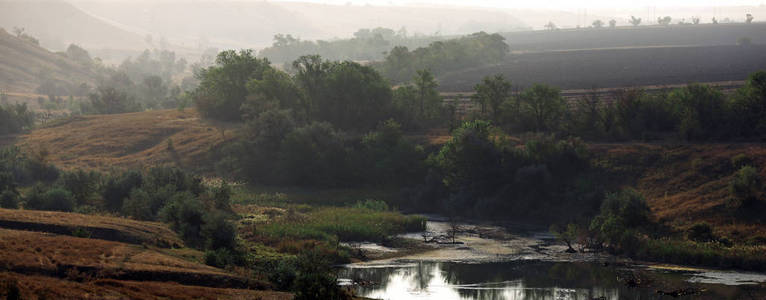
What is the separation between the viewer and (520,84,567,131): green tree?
71750mm

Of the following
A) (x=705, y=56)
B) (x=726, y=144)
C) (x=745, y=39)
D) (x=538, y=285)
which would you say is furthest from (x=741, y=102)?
(x=745, y=39)

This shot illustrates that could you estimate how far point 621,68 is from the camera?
13675 cm

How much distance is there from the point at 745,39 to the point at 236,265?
17477cm

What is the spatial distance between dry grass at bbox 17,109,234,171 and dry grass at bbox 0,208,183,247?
34.0 m

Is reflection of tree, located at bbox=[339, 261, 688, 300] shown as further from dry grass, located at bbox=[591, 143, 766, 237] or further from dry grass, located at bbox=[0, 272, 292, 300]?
dry grass, located at bbox=[591, 143, 766, 237]

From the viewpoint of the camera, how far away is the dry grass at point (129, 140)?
79562mm

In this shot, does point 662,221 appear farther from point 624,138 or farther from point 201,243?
point 201,243

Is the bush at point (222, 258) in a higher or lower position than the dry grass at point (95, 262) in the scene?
lower

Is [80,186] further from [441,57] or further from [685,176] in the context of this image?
[441,57]

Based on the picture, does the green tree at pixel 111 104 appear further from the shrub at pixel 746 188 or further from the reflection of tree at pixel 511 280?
the shrub at pixel 746 188

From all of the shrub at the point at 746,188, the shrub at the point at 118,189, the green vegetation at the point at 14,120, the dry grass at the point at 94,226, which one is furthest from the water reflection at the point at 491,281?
the green vegetation at the point at 14,120

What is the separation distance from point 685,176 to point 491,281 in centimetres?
2245

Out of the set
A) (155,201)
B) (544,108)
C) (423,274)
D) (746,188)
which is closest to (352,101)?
(544,108)

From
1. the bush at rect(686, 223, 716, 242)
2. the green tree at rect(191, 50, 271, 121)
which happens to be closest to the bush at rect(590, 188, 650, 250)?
the bush at rect(686, 223, 716, 242)
